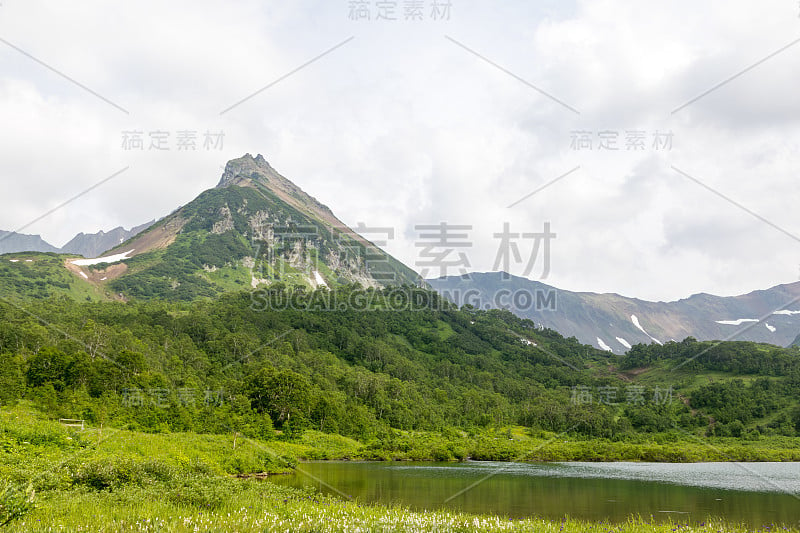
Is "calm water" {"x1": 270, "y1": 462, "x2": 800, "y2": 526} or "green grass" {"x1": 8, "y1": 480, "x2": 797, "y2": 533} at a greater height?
"green grass" {"x1": 8, "y1": 480, "x2": 797, "y2": 533}

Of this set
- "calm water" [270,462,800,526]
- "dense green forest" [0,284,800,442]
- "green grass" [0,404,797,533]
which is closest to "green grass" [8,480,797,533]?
"green grass" [0,404,797,533]

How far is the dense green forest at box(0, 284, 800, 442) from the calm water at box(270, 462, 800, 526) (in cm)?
3170

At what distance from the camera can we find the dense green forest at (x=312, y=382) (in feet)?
228

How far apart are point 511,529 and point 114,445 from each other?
36.4 m

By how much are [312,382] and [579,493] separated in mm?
85993

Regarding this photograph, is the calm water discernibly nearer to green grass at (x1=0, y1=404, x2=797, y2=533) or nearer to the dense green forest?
green grass at (x1=0, y1=404, x2=797, y2=533)

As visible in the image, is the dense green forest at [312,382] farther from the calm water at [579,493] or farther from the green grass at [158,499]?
the calm water at [579,493]

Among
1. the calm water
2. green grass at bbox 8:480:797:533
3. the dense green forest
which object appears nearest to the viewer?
green grass at bbox 8:480:797:533

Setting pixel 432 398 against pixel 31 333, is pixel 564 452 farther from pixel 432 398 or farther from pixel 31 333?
pixel 31 333

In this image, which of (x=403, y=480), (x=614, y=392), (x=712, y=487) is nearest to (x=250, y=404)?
(x=403, y=480)

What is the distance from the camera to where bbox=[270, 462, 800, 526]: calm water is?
32.3 metres

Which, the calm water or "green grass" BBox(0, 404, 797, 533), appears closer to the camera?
"green grass" BBox(0, 404, 797, 533)

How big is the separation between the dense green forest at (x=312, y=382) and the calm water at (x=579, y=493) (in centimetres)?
3170

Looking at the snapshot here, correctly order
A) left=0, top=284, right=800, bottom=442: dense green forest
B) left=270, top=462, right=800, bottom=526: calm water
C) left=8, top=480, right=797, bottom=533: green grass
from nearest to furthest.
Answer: left=8, top=480, right=797, bottom=533: green grass
left=270, top=462, right=800, bottom=526: calm water
left=0, top=284, right=800, bottom=442: dense green forest
